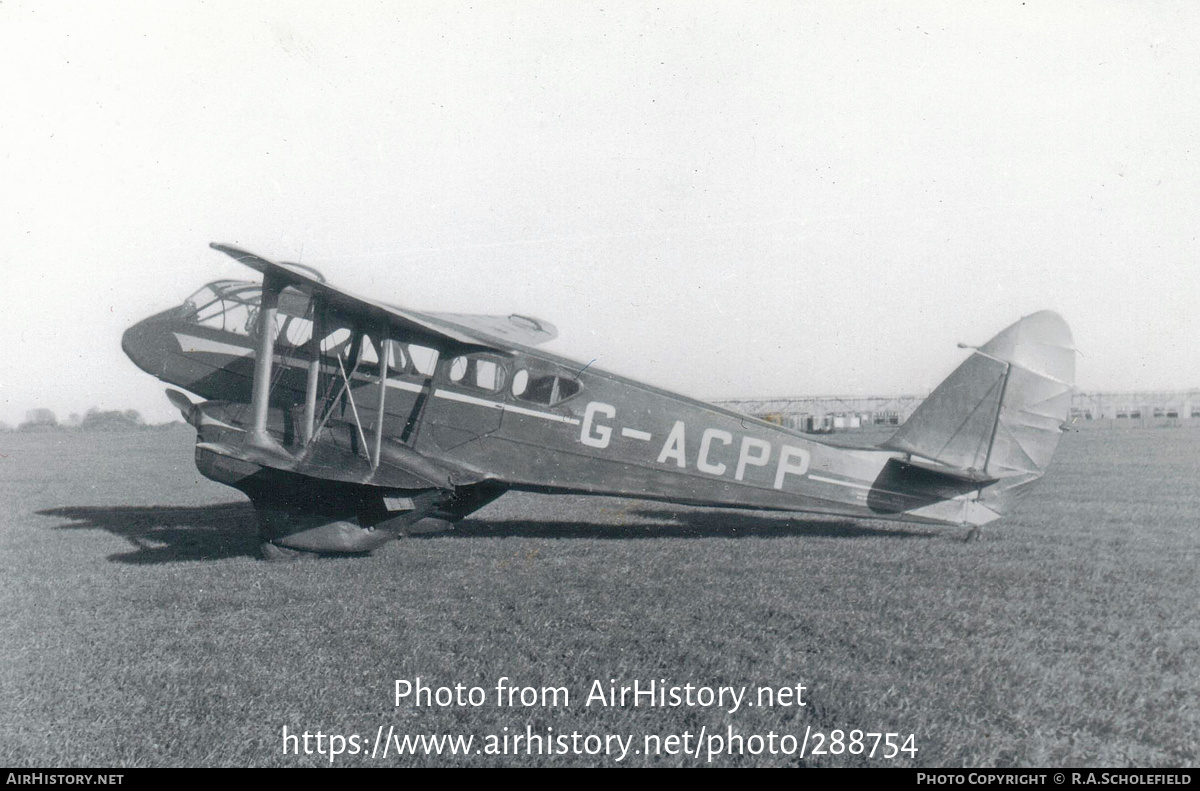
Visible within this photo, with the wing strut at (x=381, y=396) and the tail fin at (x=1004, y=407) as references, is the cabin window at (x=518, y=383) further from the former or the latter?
the tail fin at (x=1004, y=407)

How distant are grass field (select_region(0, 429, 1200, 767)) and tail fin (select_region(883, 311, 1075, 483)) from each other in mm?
848

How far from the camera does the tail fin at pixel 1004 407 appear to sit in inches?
278

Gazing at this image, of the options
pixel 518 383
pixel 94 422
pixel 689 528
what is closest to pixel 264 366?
pixel 518 383

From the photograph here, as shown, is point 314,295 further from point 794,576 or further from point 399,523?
point 794,576

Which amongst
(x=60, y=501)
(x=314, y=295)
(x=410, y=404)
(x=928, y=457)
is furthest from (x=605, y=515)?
(x=60, y=501)

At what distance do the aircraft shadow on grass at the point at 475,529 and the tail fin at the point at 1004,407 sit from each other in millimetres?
964

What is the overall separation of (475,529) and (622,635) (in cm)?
460

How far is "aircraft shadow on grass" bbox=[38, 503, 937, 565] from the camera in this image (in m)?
7.56

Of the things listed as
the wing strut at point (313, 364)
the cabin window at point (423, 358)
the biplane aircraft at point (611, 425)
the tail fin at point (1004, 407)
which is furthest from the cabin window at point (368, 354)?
the tail fin at point (1004, 407)

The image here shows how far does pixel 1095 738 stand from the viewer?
10.5 ft

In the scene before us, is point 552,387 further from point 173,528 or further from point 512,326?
point 173,528

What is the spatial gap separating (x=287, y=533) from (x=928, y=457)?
6.25 meters

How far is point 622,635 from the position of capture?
4.59m
